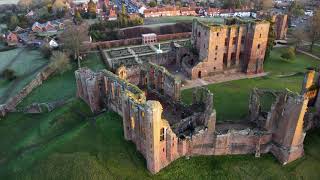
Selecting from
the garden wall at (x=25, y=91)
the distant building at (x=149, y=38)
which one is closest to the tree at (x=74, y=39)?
the garden wall at (x=25, y=91)

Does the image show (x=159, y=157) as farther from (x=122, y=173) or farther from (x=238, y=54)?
(x=238, y=54)

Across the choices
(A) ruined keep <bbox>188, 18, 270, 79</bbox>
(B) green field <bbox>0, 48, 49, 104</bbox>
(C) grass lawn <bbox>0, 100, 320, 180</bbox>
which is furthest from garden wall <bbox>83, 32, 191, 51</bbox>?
(C) grass lawn <bbox>0, 100, 320, 180</bbox>

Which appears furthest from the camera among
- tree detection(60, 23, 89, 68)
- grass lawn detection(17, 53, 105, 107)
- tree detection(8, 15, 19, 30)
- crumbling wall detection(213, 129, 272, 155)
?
tree detection(8, 15, 19, 30)

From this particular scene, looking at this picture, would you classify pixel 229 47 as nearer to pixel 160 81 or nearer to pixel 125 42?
pixel 160 81

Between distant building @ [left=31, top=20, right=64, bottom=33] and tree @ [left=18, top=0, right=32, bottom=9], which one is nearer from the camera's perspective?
distant building @ [left=31, top=20, right=64, bottom=33]

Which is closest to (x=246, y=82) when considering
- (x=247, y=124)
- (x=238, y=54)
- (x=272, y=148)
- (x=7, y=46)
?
(x=238, y=54)

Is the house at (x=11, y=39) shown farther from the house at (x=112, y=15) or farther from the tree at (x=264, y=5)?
the tree at (x=264, y=5)

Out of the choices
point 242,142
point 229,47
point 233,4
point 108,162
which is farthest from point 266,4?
point 108,162

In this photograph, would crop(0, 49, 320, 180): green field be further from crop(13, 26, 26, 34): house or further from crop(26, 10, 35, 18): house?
crop(26, 10, 35, 18): house
